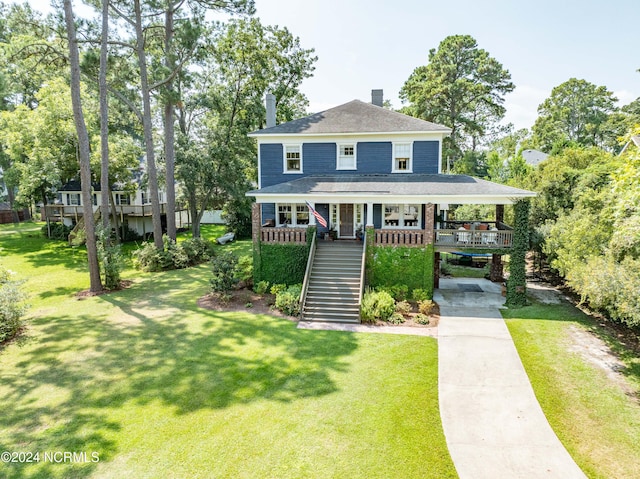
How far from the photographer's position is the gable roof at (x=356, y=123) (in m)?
20.1

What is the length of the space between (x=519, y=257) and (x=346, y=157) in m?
10.5

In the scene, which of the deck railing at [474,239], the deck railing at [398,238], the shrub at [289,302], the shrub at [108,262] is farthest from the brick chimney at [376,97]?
the shrub at [108,262]

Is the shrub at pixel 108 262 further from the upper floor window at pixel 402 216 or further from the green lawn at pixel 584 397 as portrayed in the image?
the green lawn at pixel 584 397

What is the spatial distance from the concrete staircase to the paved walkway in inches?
148

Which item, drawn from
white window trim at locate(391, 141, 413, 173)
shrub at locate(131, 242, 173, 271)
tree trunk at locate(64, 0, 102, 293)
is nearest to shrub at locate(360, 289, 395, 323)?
white window trim at locate(391, 141, 413, 173)

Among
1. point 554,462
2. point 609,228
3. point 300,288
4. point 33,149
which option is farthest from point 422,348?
point 33,149

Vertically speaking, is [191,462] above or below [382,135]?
below

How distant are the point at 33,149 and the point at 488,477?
32.3 metres

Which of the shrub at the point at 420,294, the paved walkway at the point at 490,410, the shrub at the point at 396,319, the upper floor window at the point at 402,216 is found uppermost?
the upper floor window at the point at 402,216

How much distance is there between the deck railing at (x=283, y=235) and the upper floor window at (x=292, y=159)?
17.4ft

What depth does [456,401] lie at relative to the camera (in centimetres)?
920

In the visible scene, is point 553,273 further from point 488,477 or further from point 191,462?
point 191,462

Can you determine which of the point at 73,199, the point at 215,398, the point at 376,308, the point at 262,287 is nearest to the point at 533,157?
the point at 376,308

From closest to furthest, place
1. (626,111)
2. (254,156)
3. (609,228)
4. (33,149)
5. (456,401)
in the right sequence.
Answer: (456,401), (609,228), (33,149), (254,156), (626,111)
